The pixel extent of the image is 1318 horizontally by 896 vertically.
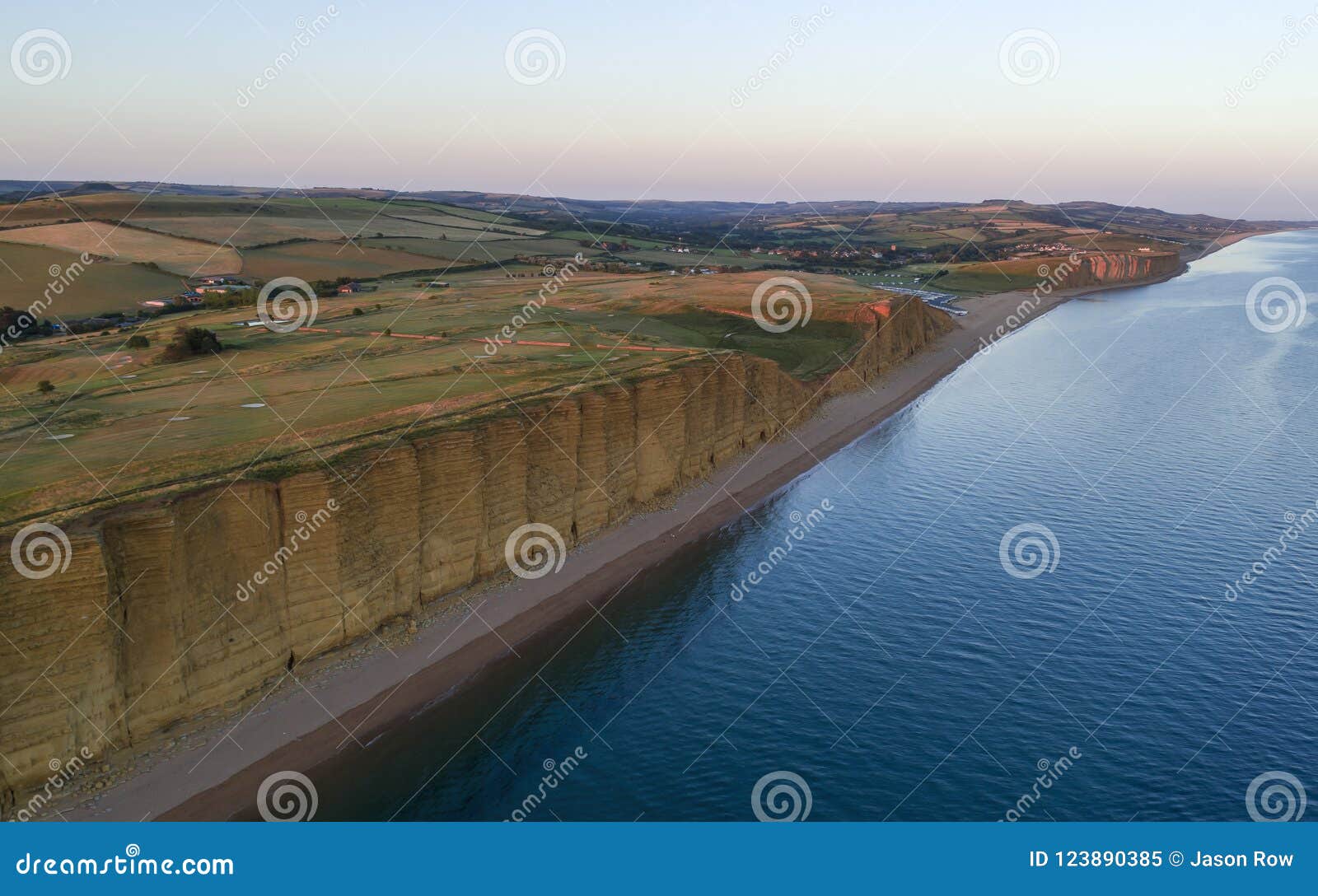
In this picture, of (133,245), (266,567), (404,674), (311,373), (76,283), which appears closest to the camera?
(266,567)

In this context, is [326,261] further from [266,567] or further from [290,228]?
[266,567]

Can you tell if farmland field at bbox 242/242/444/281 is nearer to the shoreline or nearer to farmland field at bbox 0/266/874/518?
farmland field at bbox 0/266/874/518

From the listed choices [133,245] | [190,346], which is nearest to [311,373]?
[190,346]

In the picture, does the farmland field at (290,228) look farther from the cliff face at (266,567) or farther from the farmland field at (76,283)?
the cliff face at (266,567)

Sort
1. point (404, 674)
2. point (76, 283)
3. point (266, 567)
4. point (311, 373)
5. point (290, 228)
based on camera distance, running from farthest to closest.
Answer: point (290, 228), point (76, 283), point (311, 373), point (404, 674), point (266, 567)

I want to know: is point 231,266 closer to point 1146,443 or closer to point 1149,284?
point 1146,443
